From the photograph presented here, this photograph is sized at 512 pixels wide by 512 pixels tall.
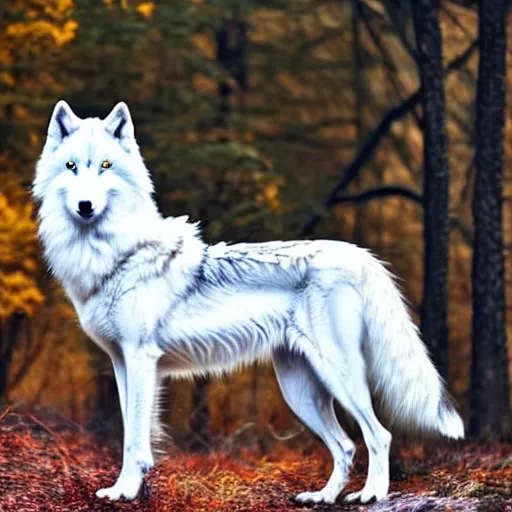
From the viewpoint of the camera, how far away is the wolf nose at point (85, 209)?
255 inches

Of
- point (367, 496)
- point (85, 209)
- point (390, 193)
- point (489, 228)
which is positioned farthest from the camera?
point (390, 193)

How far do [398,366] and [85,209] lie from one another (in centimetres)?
220

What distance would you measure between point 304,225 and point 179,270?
20.5ft

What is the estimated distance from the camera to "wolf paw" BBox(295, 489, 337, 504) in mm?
6782

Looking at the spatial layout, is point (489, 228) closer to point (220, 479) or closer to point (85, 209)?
point (220, 479)

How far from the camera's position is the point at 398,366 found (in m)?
6.86

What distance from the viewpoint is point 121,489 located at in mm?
6527

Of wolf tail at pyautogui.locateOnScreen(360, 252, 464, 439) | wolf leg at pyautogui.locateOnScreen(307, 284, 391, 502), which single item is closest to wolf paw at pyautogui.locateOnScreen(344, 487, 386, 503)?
wolf leg at pyautogui.locateOnScreen(307, 284, 391, 502)

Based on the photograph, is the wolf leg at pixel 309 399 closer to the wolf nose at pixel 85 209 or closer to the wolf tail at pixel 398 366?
the wolf tail at pixel 398 366

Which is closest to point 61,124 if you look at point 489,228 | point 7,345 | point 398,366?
point 398,366

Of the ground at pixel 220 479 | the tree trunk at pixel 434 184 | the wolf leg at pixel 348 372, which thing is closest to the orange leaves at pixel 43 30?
the tree trunk at pixel 434 184

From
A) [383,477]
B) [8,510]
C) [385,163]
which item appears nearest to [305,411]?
[383,477]

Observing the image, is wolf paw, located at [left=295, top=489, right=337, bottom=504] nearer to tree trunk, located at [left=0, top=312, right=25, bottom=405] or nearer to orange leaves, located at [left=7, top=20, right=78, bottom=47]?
orange leaves, located at [left=7, top=20, right=78, bottom=47]

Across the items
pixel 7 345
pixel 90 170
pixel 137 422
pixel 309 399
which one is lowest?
pixel 137 422
